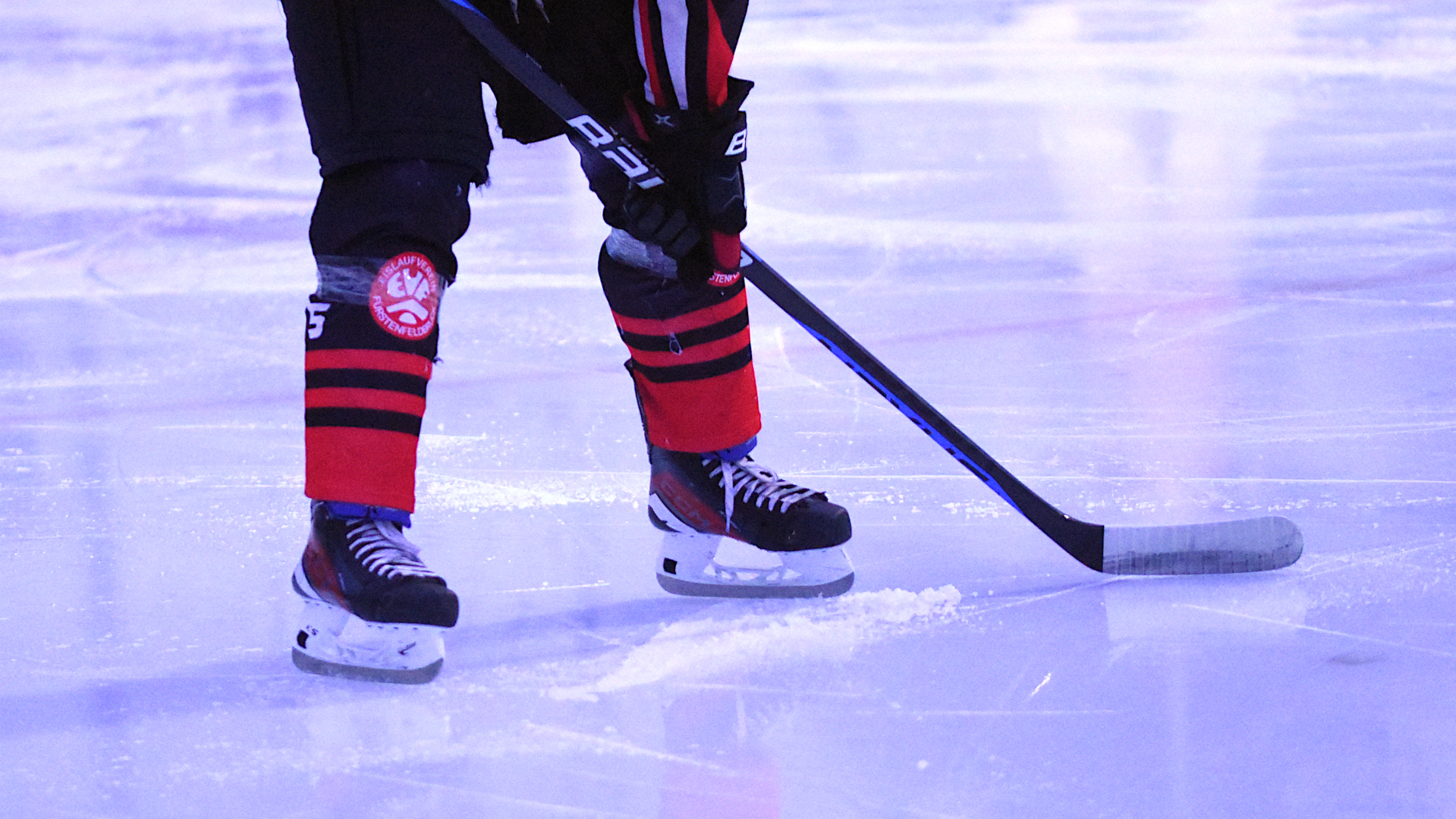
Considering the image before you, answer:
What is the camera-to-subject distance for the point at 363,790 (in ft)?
3.53

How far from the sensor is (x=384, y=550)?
1.32 m

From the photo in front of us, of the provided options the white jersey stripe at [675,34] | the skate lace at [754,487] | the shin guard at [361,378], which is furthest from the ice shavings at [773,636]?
the white jersey stripe at [675,34]

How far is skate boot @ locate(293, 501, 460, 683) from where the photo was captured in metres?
→ 1.28

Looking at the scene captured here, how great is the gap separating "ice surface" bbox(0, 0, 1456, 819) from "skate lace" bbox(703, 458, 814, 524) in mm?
104

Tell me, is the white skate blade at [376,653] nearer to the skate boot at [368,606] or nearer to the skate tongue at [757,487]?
the skate boot at [368,606]

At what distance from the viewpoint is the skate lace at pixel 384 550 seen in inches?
51.2

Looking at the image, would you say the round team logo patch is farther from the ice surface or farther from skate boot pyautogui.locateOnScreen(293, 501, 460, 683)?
the ice surface

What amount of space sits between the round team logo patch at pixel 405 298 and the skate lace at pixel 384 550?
168 mm

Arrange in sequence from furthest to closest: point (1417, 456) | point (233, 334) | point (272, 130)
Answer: point (272, 130) < point (233, 334) < point (1417, 456)

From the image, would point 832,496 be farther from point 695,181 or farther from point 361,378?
point 361,378

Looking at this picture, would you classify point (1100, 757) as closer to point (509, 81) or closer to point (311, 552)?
point (311, 552)

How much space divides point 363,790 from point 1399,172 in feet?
10.4

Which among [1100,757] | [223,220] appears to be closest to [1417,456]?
[1100,757]

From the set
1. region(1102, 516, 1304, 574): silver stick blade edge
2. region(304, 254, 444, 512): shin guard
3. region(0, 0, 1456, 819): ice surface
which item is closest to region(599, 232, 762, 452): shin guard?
region(0, 0, 1456, 819): ice surface
